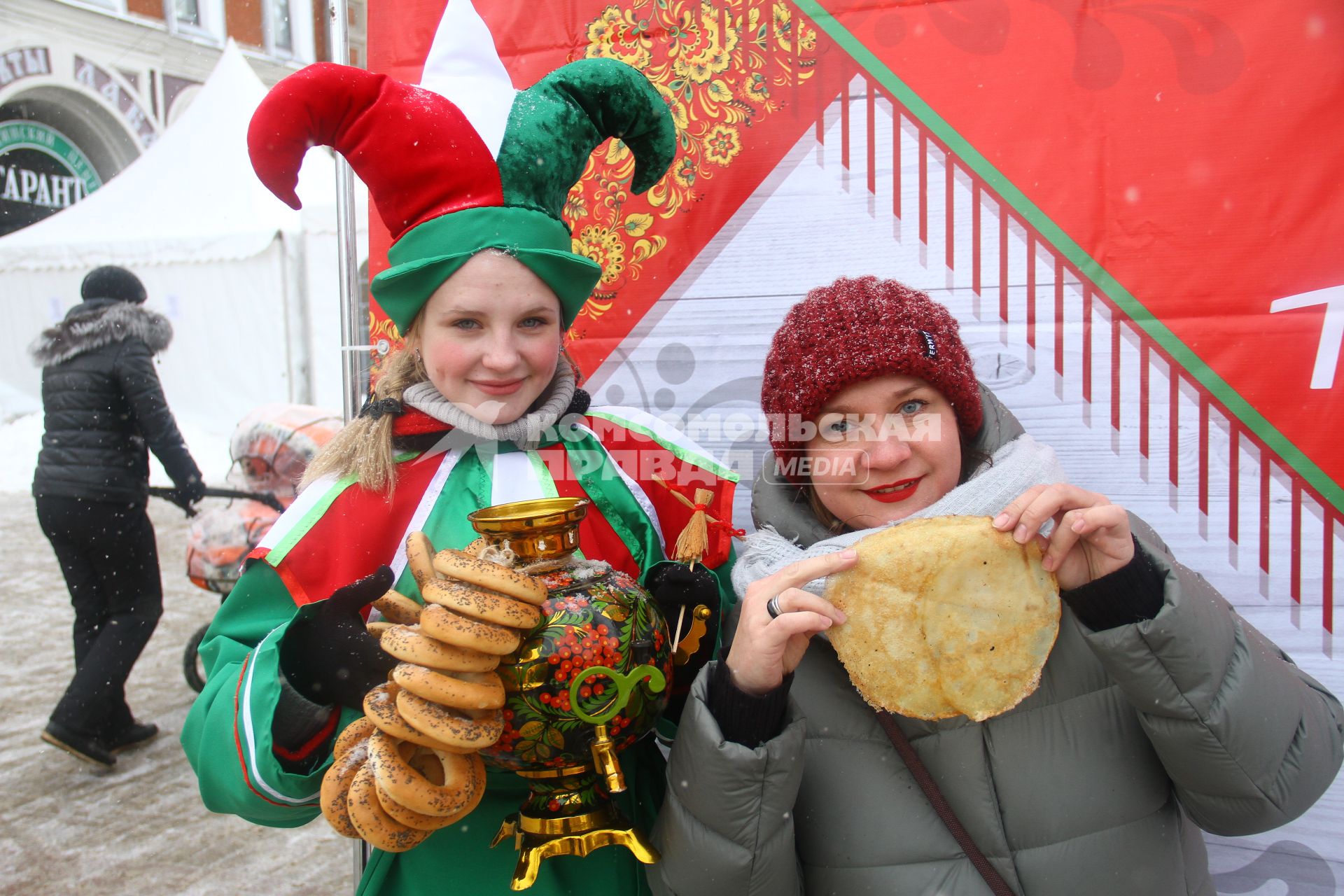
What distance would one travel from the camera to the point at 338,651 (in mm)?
1261

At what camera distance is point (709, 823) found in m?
1.24

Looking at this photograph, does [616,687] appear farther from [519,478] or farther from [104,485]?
[104,485]

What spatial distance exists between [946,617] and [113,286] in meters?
4.32

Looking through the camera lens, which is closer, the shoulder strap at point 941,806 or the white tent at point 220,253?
the shoulder strap at point 941,806

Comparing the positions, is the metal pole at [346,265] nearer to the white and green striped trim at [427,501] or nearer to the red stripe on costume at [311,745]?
the white and green striped trim at [427,501]

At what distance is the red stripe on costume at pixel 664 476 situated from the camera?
67.8 inches

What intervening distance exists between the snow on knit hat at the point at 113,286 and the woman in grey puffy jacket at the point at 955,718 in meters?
3.90

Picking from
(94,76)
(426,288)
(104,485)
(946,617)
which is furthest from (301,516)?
(94,76)

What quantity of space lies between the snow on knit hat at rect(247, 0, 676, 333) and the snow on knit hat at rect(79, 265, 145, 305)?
320 cm

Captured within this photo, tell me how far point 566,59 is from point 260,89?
23.8 ft

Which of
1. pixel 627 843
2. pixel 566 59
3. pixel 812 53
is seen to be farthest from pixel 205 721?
pixel 812 53

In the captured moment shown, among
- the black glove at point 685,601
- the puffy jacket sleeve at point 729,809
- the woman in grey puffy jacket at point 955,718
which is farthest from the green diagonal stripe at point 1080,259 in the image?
the puffy jacket sleeve at point 729,809

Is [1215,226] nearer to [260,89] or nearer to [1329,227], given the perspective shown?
[1329,227]

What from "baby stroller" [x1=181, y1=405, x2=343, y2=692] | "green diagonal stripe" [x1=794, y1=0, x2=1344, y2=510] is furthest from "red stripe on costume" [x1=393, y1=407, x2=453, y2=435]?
"baby stroller" [x1=181, y1=405, x2=343, y2=692]
